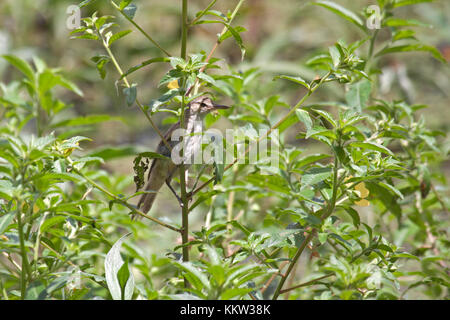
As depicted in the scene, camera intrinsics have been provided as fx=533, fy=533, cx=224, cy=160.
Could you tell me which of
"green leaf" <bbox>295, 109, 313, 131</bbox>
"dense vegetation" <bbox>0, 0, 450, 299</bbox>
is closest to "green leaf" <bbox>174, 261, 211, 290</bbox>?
"dense vegetation" <bbox>0, 0, 450, 299</bbox>

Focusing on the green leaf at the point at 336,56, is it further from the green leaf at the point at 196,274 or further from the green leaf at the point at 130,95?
the green leaf at the point at 196,274

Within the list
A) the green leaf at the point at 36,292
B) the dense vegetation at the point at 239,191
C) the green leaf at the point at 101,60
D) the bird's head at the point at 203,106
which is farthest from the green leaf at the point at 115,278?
the bird's head at the point at 203,106

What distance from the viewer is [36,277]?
1032 millimetres

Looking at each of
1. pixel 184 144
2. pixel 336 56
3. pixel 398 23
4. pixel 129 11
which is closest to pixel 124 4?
pixel 129 11

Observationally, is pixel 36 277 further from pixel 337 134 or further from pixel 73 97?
pixel 73 97

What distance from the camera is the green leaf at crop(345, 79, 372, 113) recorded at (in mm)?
1478

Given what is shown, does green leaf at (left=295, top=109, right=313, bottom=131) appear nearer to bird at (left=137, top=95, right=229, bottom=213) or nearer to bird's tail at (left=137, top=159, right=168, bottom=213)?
bird at (left=137, top=95, right=229, bottom=213)

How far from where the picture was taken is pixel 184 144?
122 cm

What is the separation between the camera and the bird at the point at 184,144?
1269 mm

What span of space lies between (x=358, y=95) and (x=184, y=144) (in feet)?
1.85

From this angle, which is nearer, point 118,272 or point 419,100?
point 118,272

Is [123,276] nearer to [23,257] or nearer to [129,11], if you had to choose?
[23,257]
